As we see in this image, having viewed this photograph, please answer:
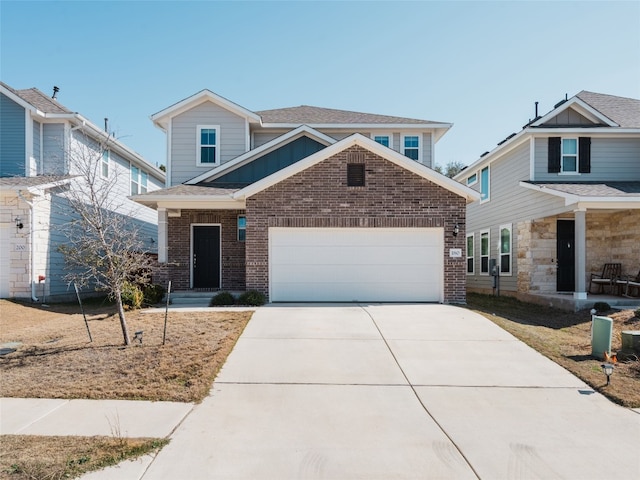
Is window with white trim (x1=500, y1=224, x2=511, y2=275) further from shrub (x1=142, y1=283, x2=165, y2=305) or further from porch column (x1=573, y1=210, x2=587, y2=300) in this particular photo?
shrub (x1=142, y1=283, x2=165, y2=305)

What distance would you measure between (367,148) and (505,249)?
8.26m

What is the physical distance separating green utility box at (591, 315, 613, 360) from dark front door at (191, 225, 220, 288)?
10694mm

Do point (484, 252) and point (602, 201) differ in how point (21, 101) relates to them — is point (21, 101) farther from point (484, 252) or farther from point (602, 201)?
point (484, 252)

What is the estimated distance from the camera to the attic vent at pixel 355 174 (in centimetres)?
1228

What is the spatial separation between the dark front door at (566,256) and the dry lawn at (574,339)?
6.15 feet

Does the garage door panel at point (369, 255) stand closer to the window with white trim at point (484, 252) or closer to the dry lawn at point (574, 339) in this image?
the dry lawn at point (574, 339)

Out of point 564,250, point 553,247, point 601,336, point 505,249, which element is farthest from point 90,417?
point 505,249

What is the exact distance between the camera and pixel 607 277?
1491cm

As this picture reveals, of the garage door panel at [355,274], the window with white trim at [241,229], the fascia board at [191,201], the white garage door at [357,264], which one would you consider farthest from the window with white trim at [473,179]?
the fascia board at [191,201]

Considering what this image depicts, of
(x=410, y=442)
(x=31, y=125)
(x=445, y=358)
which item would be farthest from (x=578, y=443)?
(x=31, y=125)

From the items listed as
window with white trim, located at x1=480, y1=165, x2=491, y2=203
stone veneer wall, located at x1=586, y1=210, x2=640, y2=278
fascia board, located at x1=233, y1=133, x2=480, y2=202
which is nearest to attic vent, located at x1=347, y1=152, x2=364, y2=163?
fascia board, located at x1=233, y1=133, x2=480, y2=202

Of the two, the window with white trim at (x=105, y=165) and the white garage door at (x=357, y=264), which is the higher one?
the window with white trim at (x=105, y=165)

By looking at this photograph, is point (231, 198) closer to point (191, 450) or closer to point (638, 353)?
point (191, 450)

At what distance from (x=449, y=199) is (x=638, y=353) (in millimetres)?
6072
